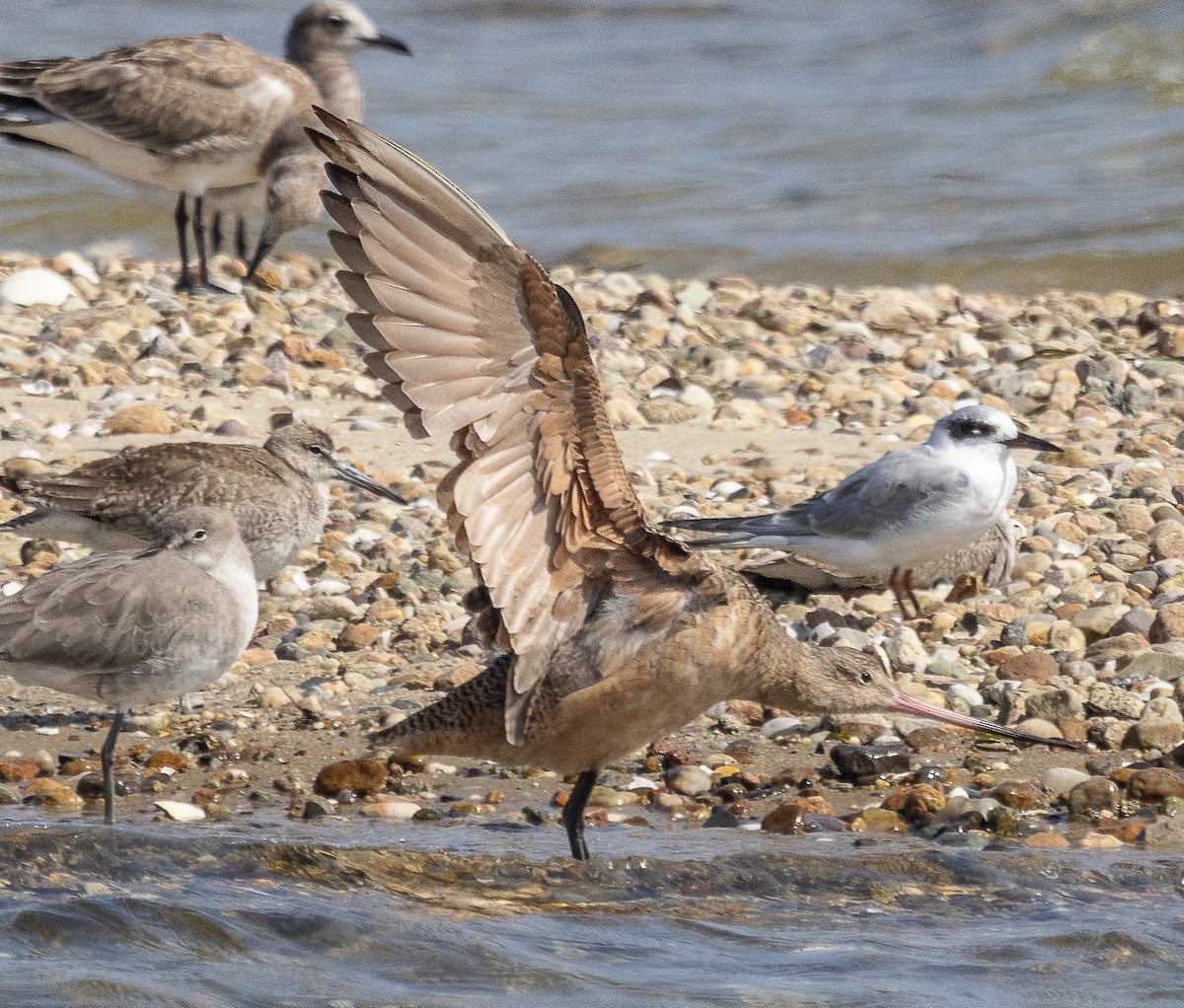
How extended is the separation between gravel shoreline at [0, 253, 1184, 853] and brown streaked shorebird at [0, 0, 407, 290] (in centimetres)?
59

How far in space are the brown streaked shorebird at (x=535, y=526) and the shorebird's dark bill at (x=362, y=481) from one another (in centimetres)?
233

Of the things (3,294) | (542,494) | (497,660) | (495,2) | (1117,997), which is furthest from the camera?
(495,2)

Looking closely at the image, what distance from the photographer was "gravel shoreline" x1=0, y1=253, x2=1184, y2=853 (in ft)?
18.9

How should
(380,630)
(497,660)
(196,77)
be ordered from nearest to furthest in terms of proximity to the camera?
(497,660), (380,630), (196,77)

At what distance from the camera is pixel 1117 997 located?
14.0 ft

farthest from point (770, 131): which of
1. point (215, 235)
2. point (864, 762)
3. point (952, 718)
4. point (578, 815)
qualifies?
point (578, 815)

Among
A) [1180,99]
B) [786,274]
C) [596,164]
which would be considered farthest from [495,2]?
[786,274]

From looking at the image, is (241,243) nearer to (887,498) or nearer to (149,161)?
(149,161)

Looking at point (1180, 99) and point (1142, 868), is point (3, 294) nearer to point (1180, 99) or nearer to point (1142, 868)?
point (1142, 868)

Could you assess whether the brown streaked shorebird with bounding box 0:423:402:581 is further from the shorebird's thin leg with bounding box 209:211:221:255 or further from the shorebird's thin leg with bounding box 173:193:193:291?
the shorebird's thin leg with bounding box 209:211:221:255

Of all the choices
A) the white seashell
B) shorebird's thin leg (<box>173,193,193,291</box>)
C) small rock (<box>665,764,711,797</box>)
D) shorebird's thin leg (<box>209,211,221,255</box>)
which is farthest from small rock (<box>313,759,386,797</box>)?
shorebird's thin leg (<box>209,211,221,255</box>)

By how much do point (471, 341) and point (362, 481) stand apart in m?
3.08

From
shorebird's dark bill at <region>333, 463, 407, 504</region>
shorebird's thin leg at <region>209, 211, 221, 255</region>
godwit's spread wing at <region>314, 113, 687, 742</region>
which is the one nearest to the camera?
godwit's spread wing at <region>314, 113, 687, 742</region>

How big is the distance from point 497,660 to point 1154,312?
6.71 metres
